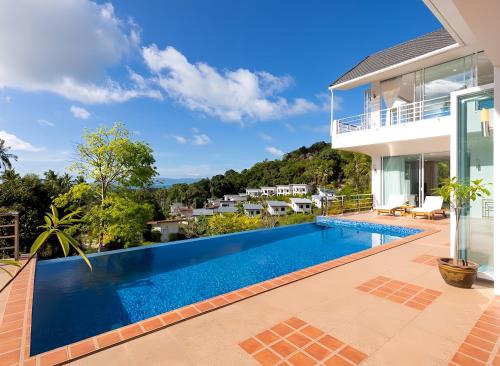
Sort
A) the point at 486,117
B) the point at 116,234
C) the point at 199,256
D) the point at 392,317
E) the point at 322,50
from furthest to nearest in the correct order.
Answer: the point at 322,50, the point at 116,234, the point at 199,256, the point at 486,117, the point at 392,317

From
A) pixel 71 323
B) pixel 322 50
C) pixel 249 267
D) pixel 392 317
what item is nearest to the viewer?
pixel 392 317

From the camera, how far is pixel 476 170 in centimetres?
432

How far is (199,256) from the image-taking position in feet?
26.7

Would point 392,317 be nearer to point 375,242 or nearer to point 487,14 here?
point 487,14

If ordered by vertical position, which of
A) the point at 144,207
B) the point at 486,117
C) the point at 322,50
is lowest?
the point at 144,207

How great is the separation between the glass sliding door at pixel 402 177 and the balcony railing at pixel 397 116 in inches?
97.1

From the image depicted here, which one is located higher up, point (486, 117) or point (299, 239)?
point (486, 117)

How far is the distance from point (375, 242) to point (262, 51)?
72.6 feet

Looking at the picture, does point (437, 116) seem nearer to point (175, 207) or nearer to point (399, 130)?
point (399, 130)

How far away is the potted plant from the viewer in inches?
154

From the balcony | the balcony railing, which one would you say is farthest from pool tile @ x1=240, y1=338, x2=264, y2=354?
the balcony railing

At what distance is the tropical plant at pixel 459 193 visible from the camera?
3957mm

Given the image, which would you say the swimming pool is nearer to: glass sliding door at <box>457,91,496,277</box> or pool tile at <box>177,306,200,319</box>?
pool tile at <box>177,306,200,319</box>

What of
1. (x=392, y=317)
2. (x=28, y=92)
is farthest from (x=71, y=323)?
(x=28, y=92)
